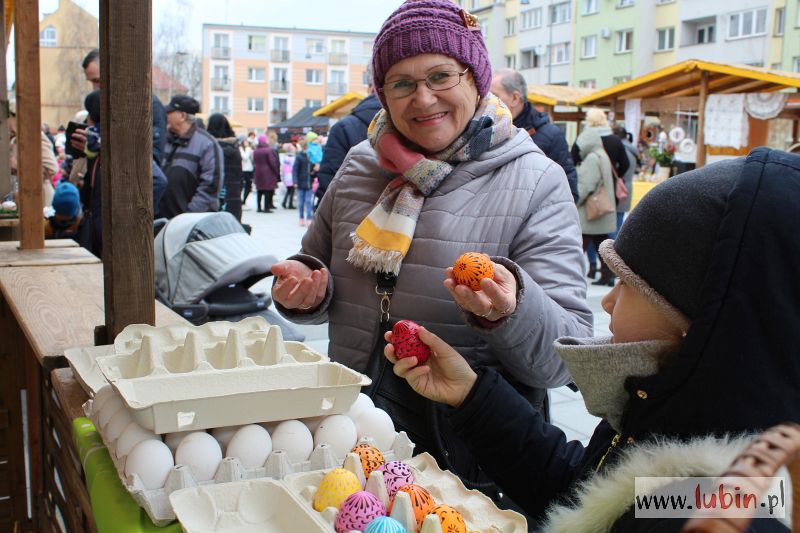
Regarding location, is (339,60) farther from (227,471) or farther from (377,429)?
(227,471)

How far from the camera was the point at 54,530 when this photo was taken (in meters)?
2.73

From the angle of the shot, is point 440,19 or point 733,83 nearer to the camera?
point 440,19

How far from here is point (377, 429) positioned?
145 centimetres

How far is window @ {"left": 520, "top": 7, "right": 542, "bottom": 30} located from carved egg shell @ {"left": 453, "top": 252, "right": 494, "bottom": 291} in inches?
1971

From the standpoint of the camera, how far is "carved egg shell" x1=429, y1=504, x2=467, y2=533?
3.63ft

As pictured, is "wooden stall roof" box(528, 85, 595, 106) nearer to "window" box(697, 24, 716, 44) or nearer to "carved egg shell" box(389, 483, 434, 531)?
"carved egg shell" box(389, 483, 434, 531)

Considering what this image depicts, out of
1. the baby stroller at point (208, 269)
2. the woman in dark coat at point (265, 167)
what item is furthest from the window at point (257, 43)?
the baby stroller at point (208, 269)

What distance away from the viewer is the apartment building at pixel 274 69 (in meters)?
75.8

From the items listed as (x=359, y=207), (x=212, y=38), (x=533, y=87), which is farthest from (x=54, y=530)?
(x=212, y=38)

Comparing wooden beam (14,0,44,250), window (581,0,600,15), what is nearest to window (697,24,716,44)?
window (581,0,600,15)

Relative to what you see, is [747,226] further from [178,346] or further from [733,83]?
[733,83]

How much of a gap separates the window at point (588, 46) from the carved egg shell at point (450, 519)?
45334 millimetres

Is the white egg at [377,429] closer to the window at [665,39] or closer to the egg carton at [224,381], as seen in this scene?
the egg carton at [224,381]

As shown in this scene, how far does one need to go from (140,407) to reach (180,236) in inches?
103
